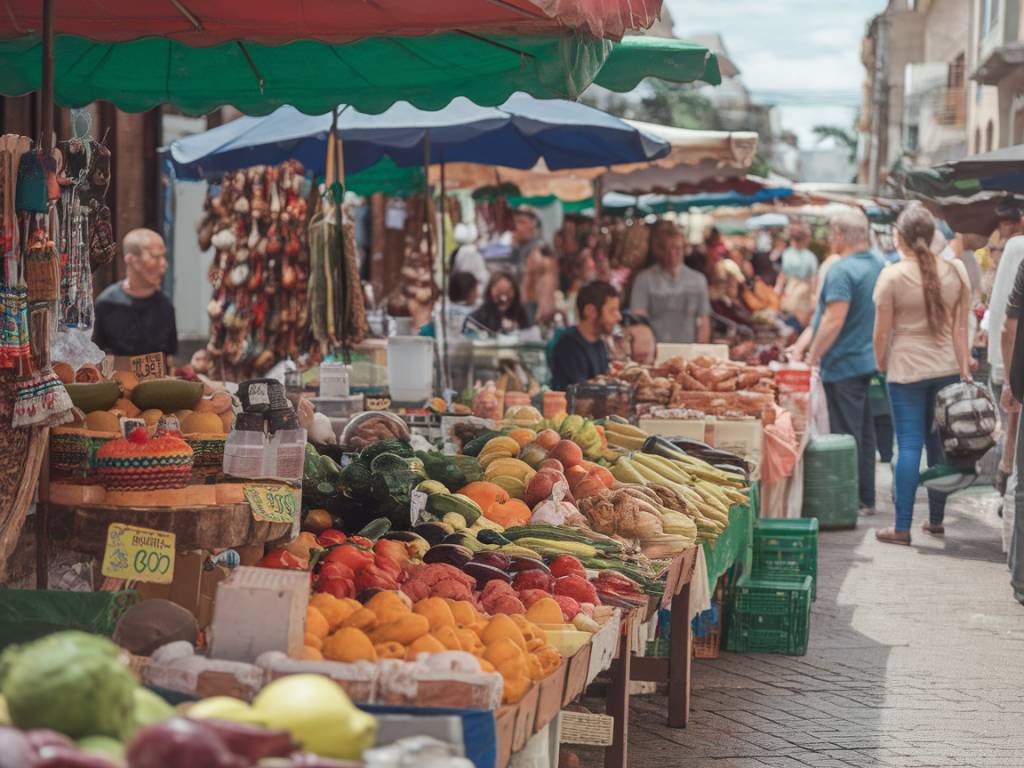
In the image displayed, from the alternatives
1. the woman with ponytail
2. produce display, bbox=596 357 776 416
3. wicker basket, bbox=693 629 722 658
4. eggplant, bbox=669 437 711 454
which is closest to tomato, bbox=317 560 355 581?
wicker basket, bbox=693 629 722 658

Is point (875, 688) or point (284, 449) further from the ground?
point (284, 449)

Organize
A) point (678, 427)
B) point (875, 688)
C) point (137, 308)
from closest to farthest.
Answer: point (875, 688), point (678, 427), point (137, 308)

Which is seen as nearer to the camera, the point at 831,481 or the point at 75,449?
the point at 75,449

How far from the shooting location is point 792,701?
6.44 meters

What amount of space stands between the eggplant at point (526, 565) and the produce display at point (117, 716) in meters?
2.42

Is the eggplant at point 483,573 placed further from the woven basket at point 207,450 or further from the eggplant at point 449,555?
the woven basket at point 207,450

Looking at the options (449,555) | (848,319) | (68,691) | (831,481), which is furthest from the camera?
(848,319)

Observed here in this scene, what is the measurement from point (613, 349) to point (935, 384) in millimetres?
2746

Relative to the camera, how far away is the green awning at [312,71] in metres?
5.99

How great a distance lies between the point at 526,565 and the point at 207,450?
1.11 metres

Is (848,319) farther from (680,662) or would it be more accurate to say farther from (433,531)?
(433,531)

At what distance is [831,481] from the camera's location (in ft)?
36.4

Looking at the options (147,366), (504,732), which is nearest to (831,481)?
(147,366)

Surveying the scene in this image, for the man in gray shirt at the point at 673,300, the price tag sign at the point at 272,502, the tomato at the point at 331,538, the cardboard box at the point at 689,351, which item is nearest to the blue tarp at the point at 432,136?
the cardboard box at the point at 689,351
